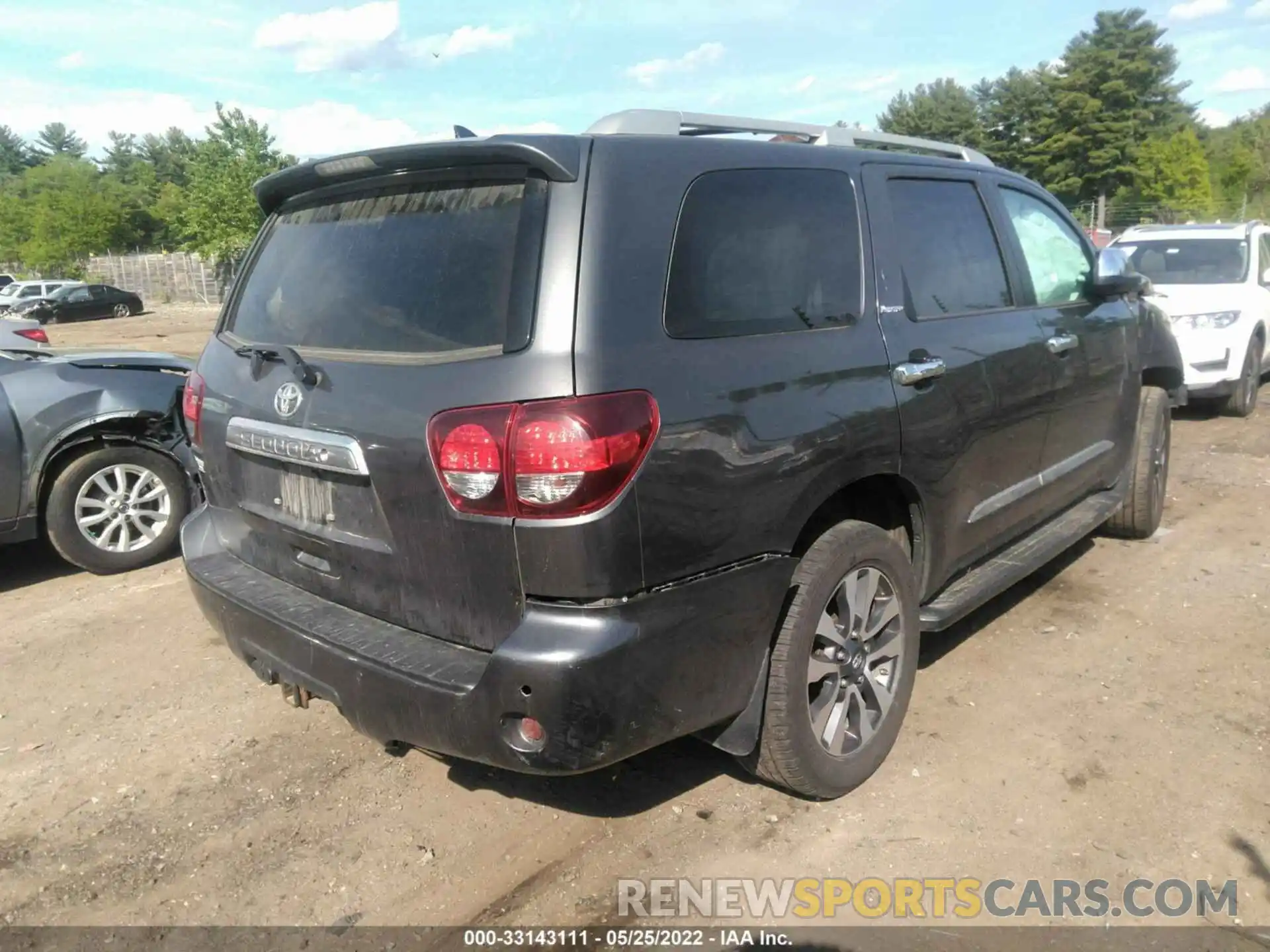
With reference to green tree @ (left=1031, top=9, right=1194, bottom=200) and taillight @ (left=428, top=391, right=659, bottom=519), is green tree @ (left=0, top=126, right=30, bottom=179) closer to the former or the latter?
green tree @ (left=1031, top=9, right=1194, bottom=200)

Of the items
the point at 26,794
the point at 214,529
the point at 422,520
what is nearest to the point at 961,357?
the point at 422,520

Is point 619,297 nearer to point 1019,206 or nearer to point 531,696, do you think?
point 531,696

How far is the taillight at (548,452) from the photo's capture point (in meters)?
2.32

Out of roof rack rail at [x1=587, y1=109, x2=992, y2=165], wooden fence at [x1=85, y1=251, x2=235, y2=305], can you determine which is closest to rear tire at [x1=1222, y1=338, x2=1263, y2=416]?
roof rack rail at [x1=587, y1=109, x2=992, y2=165]

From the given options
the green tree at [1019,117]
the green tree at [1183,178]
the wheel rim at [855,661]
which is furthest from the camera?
the green tree at [1019,117]

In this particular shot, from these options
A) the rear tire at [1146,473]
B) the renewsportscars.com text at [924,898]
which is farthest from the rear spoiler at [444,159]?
the rear tire at [1146,473]

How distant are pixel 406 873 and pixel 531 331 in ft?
5.29

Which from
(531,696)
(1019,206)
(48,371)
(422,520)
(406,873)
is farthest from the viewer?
(48,371)

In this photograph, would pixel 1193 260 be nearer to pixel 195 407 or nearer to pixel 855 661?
pixel 855 661

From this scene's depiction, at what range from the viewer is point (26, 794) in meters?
3.42

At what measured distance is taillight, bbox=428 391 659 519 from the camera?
2318 mm

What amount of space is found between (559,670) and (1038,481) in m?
2.61

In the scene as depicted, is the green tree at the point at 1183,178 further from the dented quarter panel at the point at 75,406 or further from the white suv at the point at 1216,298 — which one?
the dented quarter panel at the point at 75,406

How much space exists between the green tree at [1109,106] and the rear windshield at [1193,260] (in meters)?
50.8
